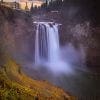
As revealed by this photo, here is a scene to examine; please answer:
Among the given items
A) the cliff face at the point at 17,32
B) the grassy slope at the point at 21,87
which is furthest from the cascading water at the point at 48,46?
the grassy slope at the point at 21,87

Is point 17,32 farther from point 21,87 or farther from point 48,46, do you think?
point 21,87

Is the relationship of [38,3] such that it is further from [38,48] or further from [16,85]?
[16,85]

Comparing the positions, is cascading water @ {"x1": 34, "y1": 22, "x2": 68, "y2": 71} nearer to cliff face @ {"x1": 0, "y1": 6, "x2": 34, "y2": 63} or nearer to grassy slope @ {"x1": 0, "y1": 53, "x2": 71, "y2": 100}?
cliff face @ {"x1": 0, "y1": 6, "x2": 34, "y2": 63}

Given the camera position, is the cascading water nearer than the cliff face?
No

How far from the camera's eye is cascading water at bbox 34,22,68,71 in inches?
228

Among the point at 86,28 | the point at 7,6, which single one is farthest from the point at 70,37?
the point at 7,6

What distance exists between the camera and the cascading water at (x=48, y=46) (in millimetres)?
5801

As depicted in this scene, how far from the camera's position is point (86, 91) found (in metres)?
5.89

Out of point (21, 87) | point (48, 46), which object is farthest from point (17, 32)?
point (21, 87)

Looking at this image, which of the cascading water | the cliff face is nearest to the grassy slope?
the cliff face

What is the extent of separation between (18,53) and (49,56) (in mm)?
653

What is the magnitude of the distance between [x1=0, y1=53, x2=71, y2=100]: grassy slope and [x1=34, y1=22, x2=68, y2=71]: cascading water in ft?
1.60

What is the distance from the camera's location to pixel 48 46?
598cm

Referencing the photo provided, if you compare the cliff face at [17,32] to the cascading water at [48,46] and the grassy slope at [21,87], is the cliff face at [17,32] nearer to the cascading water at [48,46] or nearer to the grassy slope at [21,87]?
the cascading water at [48,46]
